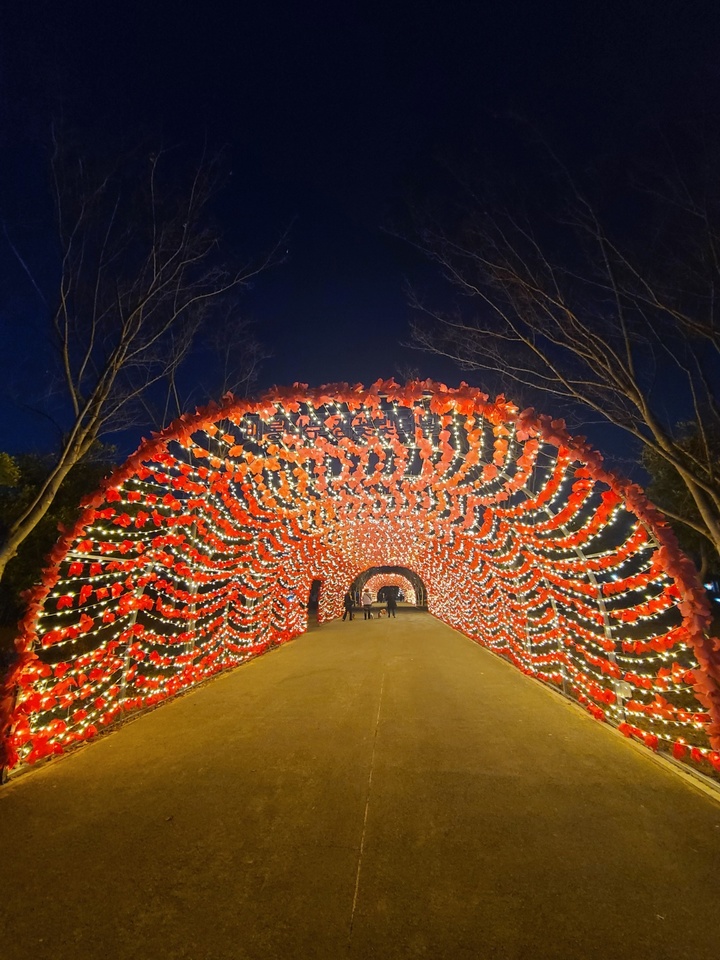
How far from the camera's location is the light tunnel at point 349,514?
4215 mm

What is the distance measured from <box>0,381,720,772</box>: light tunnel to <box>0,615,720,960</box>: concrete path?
0.75 meters

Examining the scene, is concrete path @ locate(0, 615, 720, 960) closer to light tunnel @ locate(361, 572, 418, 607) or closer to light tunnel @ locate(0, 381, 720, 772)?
light tunnel @ locate(0, 381, 720, 772)

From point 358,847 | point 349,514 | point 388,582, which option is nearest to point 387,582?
point 388,582

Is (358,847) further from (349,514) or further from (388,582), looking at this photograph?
(388,582)

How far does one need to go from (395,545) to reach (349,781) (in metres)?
16.2

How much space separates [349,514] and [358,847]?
10129 mm

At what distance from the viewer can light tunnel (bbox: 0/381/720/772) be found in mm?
4215

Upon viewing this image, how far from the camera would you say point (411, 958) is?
194cm

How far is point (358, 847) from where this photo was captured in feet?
8.89

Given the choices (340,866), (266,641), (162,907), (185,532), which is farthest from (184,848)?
(266,641)

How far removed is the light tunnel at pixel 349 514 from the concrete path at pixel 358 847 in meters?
0.75

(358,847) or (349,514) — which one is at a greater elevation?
(349,514)

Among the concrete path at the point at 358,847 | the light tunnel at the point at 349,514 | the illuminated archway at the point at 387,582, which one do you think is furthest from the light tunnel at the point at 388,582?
the concrete path at the point at 358,847

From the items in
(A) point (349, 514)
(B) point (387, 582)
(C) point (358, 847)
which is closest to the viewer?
(C) point (358, 847)
